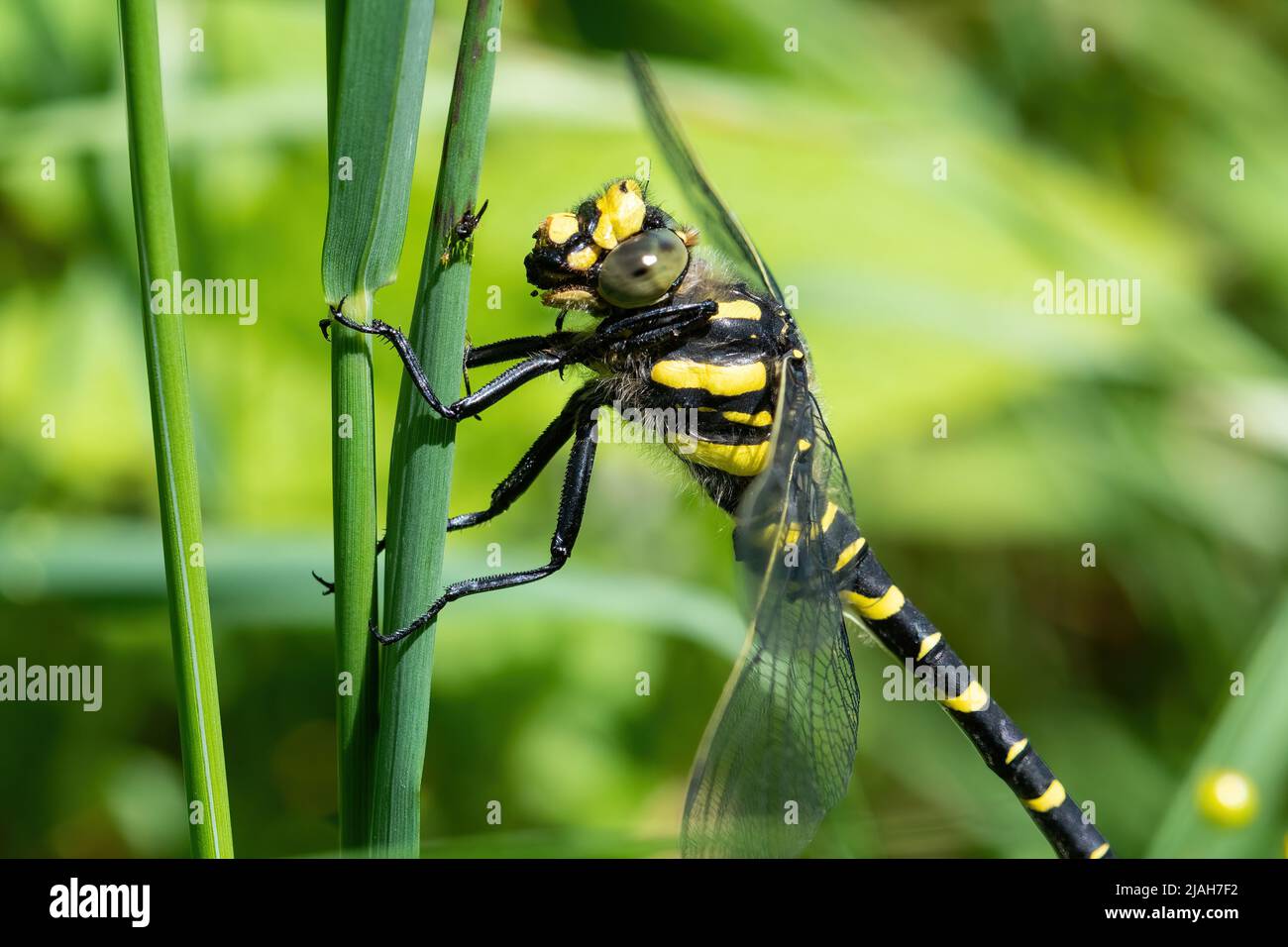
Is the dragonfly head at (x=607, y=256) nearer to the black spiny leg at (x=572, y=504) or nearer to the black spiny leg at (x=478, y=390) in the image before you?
the black spiny leg at (x=478, y=390)

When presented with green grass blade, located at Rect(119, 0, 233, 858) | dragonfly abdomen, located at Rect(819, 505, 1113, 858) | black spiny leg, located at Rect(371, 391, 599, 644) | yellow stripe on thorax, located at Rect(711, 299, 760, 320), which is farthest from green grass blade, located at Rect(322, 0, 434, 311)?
dragonfly abdomen, located at Rect(819, 505, 1113, 858)

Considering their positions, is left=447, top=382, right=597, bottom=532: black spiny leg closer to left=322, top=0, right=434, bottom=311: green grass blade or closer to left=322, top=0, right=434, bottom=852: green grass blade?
left=322, top=0, right=434, bottom=852: green grass blade

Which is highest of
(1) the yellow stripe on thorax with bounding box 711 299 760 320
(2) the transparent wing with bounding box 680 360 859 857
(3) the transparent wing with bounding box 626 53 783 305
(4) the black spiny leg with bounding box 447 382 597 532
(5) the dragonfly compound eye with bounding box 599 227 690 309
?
(3) the transparent wing with bounding box 626 53 783 305

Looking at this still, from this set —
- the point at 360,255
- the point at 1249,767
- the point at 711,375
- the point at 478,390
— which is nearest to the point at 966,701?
the point at 1249,767

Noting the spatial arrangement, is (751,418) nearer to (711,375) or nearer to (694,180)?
(711,375)

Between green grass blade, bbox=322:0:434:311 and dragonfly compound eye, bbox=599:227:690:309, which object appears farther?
dragonfly compound eye, bbox=599:227:690:309

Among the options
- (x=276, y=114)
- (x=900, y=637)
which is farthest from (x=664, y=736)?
(x=276, y=114)
